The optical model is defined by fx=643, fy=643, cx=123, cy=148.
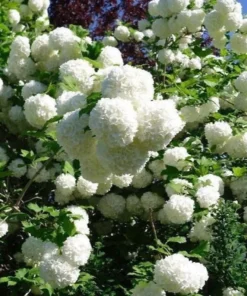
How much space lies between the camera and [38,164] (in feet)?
11.4

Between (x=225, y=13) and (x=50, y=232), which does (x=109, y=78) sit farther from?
(x=225, y=13)

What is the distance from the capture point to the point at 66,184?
10.9 feet

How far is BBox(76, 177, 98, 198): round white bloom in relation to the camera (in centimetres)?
328

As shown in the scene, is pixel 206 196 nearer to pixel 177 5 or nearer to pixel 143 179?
pixel 143 179

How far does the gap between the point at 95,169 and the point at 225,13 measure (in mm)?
2483

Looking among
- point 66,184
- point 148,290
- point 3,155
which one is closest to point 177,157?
point 66,184

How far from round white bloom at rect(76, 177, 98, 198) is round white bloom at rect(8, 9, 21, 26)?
1642 millimetres

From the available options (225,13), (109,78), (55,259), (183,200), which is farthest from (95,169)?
(225,13)

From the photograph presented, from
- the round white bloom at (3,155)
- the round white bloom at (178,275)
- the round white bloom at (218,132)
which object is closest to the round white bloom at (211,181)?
the round white bloom at (218,132)

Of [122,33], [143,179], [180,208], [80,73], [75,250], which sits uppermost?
[80,73]

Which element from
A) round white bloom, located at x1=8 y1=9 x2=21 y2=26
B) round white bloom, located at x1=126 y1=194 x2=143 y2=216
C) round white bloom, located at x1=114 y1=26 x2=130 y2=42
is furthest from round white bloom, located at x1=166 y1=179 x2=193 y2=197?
round white bloom, located at x1=114 y1=26 x2=130 y2=42

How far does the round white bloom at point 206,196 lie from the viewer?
10.2 feet

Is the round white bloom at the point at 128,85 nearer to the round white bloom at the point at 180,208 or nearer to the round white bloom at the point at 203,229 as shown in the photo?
the round white bloom at the point at 180,208

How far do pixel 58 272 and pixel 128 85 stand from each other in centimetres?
108
